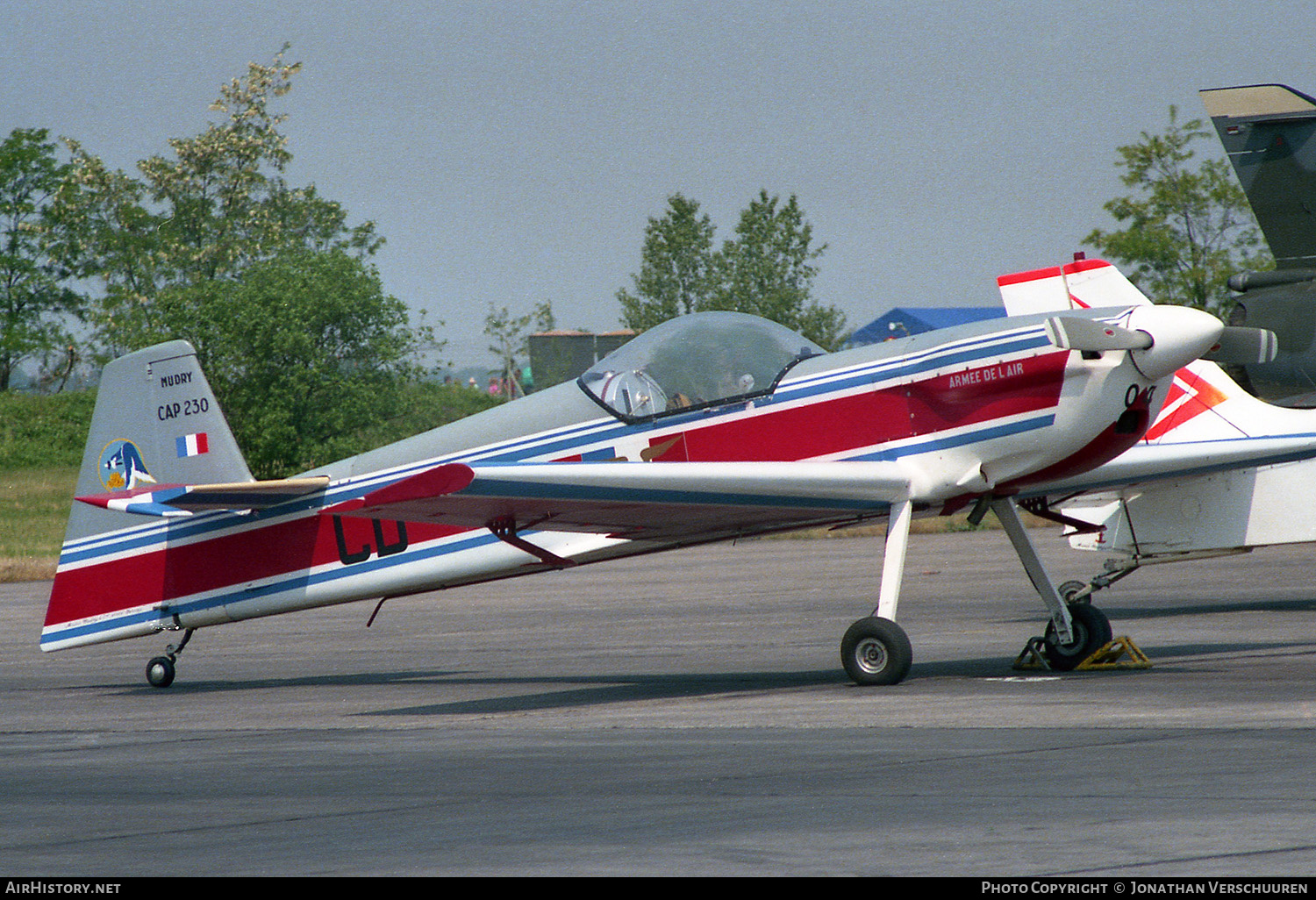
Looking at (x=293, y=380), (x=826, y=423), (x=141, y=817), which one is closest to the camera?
(x=141, y=817)

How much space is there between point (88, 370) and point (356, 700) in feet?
202

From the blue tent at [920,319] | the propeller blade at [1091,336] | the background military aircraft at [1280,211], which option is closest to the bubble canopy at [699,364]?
the propeller blade at [1091,336]

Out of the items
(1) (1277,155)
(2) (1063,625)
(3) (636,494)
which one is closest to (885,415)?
(3) (636,494)

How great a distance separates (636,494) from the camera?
33.3 feet

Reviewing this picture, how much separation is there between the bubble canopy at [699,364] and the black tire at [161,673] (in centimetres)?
459

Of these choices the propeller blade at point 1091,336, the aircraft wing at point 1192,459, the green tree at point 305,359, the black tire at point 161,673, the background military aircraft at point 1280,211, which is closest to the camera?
the propeller blade at point 1091,336

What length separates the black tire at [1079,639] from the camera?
11.1m

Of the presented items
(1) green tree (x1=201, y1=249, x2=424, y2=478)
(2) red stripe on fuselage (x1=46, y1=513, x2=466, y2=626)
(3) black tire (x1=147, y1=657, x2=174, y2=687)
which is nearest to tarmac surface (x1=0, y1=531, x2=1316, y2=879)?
(3) black tire (x1=147, y1=657, x2=174, y2=687)

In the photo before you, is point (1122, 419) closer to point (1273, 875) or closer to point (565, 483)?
point (565, 483)

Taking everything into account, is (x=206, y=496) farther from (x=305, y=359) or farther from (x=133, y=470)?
(x=305, y=359)

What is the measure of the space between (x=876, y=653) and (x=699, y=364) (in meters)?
2.41

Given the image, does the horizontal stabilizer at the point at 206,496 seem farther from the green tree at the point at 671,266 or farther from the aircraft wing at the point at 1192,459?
the green tree at the point at 671,266

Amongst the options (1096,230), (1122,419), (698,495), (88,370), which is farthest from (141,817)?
(88,370)

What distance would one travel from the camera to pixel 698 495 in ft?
33.6
